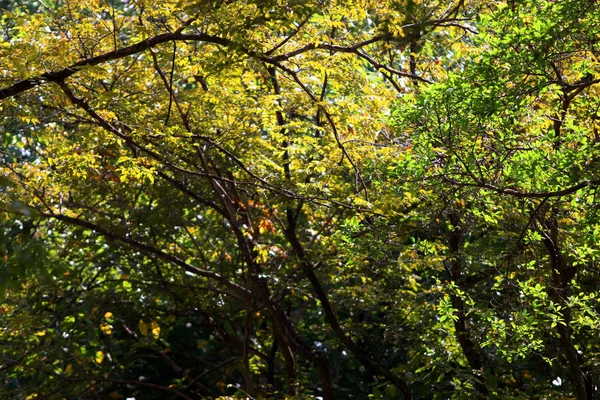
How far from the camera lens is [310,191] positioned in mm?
6289

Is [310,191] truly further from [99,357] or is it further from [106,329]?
[99,357]

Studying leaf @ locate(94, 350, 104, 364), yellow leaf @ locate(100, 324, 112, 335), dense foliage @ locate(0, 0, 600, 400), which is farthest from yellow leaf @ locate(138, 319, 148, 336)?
leaf @ locate(94, 350, 104, 364)

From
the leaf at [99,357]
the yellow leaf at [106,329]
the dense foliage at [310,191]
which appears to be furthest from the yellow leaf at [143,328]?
the leaf at [99,357]

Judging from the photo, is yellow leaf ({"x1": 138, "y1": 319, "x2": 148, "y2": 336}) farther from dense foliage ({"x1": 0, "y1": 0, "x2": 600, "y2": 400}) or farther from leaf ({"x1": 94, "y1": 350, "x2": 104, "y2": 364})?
leaf ({"x1": 94, "y1": 350, "x2": 104, "y2": 364})

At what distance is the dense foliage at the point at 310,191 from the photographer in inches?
182

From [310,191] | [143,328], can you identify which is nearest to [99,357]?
[143,328]

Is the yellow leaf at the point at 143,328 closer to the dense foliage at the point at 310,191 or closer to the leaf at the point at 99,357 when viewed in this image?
the dense foliage at the point at 310,191

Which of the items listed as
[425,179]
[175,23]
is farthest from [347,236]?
[175,23]

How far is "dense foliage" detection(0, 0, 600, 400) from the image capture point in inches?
182

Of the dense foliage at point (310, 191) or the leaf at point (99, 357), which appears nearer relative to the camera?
the dense foliage at point (310, 191)

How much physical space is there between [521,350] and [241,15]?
2.71m

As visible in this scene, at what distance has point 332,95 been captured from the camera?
6.66 m

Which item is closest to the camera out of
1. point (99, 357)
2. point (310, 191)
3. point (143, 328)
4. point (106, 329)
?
point (310, 191)

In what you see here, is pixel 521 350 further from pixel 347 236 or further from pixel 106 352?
pixel 106 352
